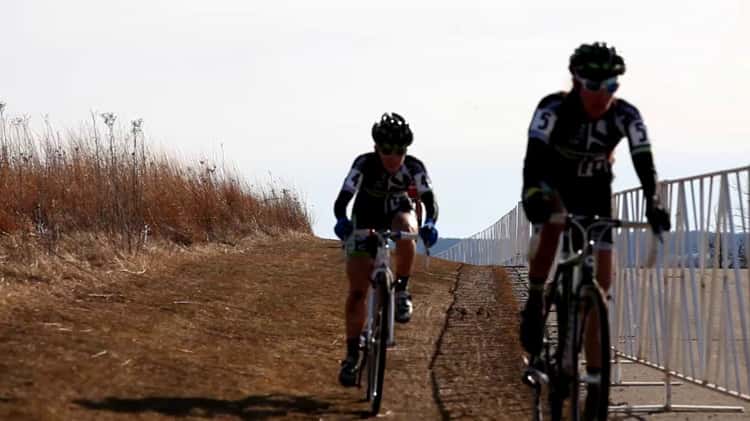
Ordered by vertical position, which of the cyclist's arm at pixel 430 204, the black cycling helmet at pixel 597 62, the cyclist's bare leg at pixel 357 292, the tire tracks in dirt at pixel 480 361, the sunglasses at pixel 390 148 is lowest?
the tire tracks in dirt at pixel 480 361

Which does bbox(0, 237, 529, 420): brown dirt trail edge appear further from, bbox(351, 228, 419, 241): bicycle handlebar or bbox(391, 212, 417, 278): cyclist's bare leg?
bbox(351, 228, 419, 241): bicycle handlebar

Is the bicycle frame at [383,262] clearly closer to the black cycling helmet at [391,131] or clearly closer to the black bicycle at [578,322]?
the black cycling helmet at [391,131]

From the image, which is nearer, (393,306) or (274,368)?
(393,306)

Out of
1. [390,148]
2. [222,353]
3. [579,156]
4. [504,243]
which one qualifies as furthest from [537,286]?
[504,243]

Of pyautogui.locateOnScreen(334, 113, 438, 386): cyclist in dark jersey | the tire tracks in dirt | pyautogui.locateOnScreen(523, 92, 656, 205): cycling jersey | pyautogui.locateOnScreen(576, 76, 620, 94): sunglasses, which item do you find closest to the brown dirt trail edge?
the tire tracks in dirt

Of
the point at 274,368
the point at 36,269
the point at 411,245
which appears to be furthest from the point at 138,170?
the point at 411,245

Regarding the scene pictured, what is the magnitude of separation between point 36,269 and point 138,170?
5.06 m

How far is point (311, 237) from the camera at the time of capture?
2742 cm

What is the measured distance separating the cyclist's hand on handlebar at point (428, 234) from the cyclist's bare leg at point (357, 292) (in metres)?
0.42

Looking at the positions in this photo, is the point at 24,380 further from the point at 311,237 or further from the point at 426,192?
the point at 311,237

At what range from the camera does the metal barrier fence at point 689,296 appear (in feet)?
26.3

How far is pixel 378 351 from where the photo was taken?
8234 mm

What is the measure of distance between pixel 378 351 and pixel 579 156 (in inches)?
86.1

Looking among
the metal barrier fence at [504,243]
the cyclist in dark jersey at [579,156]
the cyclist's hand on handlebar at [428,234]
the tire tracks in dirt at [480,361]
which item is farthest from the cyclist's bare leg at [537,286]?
the metal barrier fence at [504,243]
